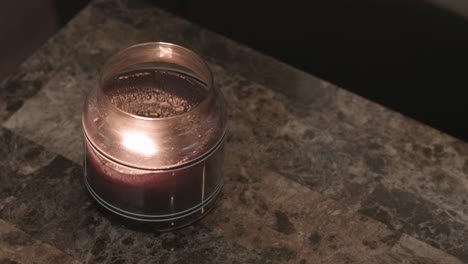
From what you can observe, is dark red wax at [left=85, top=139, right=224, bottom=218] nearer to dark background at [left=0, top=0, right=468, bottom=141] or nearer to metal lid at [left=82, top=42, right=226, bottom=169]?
metal lid at [left=82, top=42, right=226, bottom=169]

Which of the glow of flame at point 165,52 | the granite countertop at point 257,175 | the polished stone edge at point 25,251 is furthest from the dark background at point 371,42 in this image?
the polished stone edge at point 25,251

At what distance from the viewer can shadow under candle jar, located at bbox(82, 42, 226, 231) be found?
675 millimetres

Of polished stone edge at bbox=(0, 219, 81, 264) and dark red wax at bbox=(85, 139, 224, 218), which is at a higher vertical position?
dark red wax at bbox=(85, 139, 224, 218)

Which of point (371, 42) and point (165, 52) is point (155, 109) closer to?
point (165, 52)

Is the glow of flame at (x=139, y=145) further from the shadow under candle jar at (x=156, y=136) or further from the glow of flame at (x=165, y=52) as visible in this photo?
the glow of flame at (x=165, y=52)

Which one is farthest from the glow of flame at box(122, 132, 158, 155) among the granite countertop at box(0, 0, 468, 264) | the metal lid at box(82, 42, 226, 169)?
the granite countertop at box(0, 0, 468, 264)

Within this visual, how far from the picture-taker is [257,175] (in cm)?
81

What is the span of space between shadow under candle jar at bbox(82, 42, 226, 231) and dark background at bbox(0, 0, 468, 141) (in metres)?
0.58

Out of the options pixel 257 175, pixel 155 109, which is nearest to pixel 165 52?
pixel 155 109

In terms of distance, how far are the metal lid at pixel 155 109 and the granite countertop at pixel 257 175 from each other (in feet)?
0.34

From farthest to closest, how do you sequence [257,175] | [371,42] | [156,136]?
[371,42], [257,175], [156,136]

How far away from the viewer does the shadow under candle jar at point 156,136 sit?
0.68 metres

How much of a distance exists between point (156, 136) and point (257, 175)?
0.18 meters

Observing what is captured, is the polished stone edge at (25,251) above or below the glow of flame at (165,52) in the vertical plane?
below
